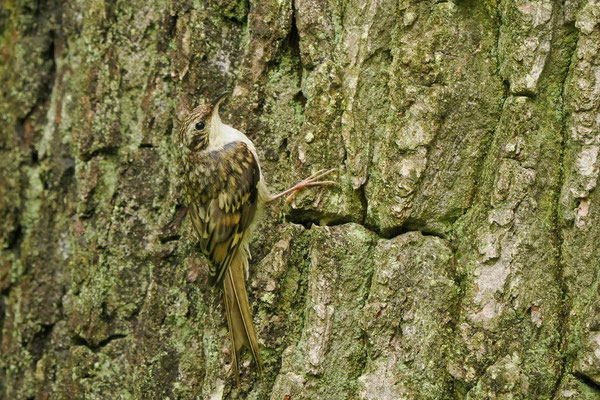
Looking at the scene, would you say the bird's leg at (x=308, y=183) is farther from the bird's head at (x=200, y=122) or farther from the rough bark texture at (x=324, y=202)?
the bird's head at (x=200, y=122)

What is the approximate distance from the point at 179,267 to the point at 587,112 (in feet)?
5.23

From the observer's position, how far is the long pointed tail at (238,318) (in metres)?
2.54

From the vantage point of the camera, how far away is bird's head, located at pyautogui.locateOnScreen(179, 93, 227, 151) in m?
2.75

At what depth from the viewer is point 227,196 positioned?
3143mm

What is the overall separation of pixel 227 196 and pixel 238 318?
0.75 m

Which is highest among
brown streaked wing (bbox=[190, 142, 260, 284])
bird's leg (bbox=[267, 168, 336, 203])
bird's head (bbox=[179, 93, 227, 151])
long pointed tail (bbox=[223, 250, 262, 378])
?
bird's head (bbox=[179, 93, 227, 151])

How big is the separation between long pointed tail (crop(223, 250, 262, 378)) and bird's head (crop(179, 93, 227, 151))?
0.58 metres

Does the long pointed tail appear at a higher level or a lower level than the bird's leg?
lower

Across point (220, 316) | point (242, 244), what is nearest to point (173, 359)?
point (220, 316)

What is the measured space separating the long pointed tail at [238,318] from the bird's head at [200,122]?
0.58 m

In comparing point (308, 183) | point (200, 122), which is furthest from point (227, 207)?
point (308, 183)

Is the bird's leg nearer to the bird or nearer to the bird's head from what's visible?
the bird

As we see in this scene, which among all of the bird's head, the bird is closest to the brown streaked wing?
the bird

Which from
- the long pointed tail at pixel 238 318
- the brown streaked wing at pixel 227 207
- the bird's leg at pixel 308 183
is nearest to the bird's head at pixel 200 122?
the brown streaked wing at pixel 227 207
